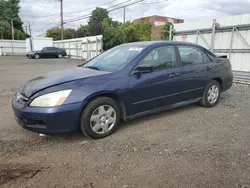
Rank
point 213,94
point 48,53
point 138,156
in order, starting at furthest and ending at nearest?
point 48,53
point 213,94
point 138,156

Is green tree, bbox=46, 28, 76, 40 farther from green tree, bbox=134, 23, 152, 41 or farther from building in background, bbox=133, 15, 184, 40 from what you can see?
green tree, bbox=134, 23, 152, 41

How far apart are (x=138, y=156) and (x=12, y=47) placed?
33252 millimetres

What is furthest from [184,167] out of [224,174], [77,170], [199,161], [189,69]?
[189,69]

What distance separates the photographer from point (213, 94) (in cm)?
521

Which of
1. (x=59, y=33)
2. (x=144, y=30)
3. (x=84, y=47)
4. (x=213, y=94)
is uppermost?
(x=59, y=33)

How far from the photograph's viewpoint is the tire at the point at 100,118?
3.37 meters

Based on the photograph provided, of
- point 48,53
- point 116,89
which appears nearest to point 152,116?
point 116,89

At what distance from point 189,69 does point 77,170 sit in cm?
301

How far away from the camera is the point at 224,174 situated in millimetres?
2631

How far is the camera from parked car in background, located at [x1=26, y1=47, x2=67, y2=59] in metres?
25.6

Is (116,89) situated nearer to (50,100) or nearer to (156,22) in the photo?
(50,100)

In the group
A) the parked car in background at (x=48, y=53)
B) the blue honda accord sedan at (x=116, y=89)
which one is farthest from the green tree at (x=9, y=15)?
the blue honda accord sedan at (x=116, y=89)

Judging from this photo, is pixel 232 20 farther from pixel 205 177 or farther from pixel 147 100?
pixel 205 177

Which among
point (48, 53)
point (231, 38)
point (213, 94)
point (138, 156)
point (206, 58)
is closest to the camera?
point (138, 156)
